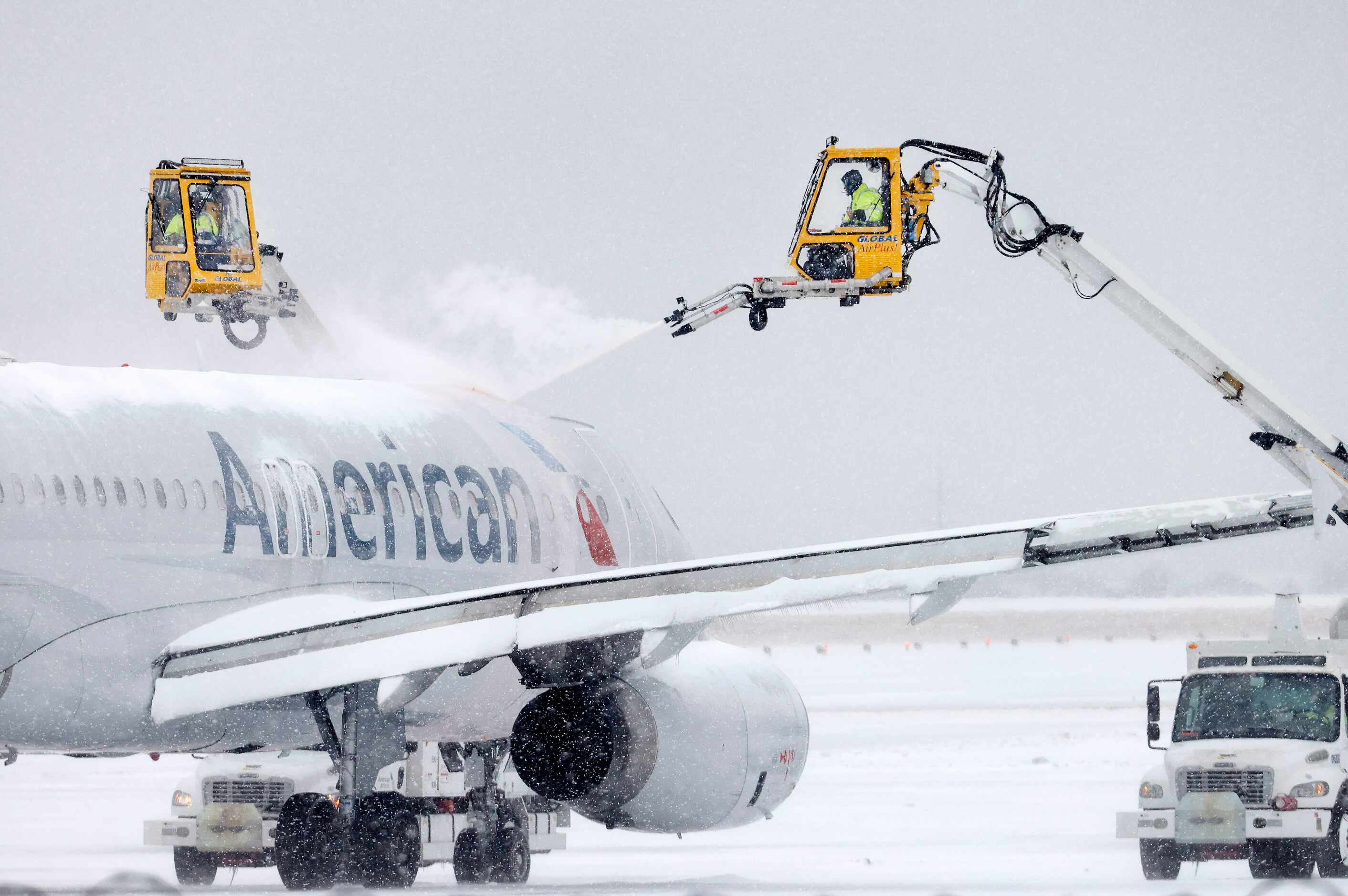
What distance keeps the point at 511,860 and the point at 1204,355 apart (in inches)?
313

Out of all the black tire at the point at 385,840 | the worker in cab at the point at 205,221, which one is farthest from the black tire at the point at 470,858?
the worker in cab at the point at 205,221

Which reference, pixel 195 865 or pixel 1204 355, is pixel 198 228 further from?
pixel 1204 355

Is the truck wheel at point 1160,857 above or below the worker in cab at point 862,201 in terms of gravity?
below

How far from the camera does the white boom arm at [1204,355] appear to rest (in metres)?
18.1

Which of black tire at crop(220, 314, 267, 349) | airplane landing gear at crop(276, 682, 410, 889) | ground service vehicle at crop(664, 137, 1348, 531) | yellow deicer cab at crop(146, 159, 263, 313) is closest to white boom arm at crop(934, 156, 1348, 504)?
ground service vehicle at crop(664, 137, 1348, 531)

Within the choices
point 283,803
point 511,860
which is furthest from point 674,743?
point 283,803

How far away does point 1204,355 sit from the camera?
18.4 metres

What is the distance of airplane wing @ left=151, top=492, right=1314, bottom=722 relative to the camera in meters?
Answer: 14.3

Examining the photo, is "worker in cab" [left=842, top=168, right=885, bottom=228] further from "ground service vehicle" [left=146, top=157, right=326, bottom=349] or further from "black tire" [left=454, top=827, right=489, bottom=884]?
"black tire" [left=454, top=827, right=489, bottom=884]

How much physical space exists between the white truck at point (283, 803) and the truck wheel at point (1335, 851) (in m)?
7.13

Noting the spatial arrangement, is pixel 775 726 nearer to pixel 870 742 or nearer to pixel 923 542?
pixel 923 542

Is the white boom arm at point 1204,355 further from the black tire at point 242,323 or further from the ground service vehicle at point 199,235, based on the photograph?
the black tire at point 242,323

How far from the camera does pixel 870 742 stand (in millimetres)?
43781

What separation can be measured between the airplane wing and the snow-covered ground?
4277mm
